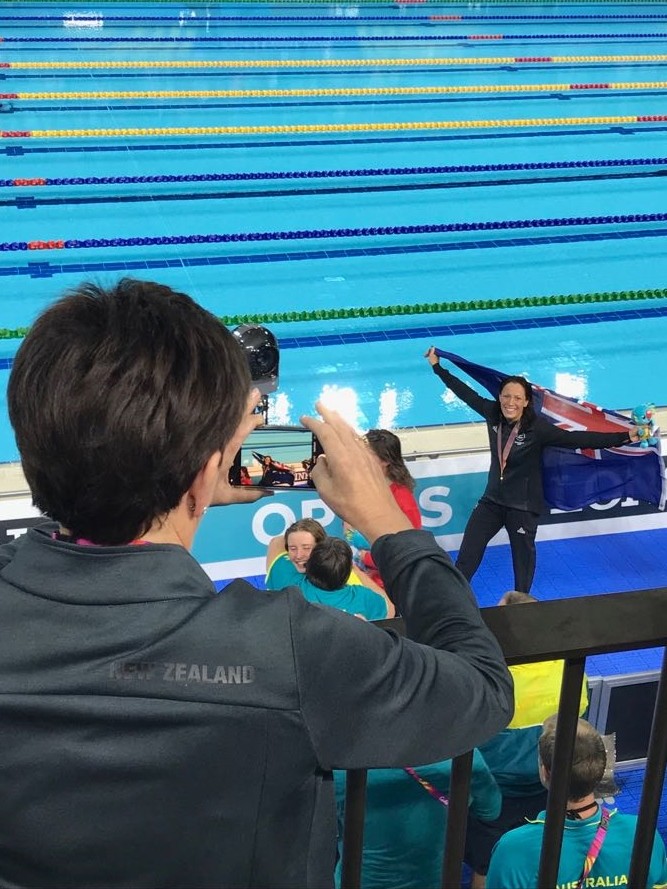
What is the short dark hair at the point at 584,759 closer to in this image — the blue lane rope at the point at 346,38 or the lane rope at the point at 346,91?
the lane rope at the point at 346,91

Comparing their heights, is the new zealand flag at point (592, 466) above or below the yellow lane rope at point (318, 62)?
below

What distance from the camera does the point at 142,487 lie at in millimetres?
1015

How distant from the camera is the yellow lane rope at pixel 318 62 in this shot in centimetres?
1227

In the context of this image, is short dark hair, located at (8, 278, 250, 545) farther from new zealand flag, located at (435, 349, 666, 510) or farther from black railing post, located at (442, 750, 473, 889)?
new zealand flag, located at (435, 349, 666, 510)

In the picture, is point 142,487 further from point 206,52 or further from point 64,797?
point 206,52

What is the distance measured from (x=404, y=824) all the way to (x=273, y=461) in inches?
43.7

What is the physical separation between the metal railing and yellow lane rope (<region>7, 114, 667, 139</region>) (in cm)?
971

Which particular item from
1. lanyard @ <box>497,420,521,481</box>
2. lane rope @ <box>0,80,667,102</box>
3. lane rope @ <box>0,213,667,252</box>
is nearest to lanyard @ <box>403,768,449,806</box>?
lanyard @ <box>497,420,521,481</box>

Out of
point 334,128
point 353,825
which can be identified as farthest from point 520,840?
point 334,128

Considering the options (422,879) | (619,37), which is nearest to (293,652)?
(422,879)

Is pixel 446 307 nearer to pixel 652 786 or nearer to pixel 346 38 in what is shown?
pixel 652 786

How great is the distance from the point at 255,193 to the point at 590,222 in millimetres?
2799

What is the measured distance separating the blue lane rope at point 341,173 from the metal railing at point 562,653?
8.35m

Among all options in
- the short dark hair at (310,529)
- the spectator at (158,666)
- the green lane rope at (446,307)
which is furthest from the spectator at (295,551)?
the green lane rope at (446,307)
